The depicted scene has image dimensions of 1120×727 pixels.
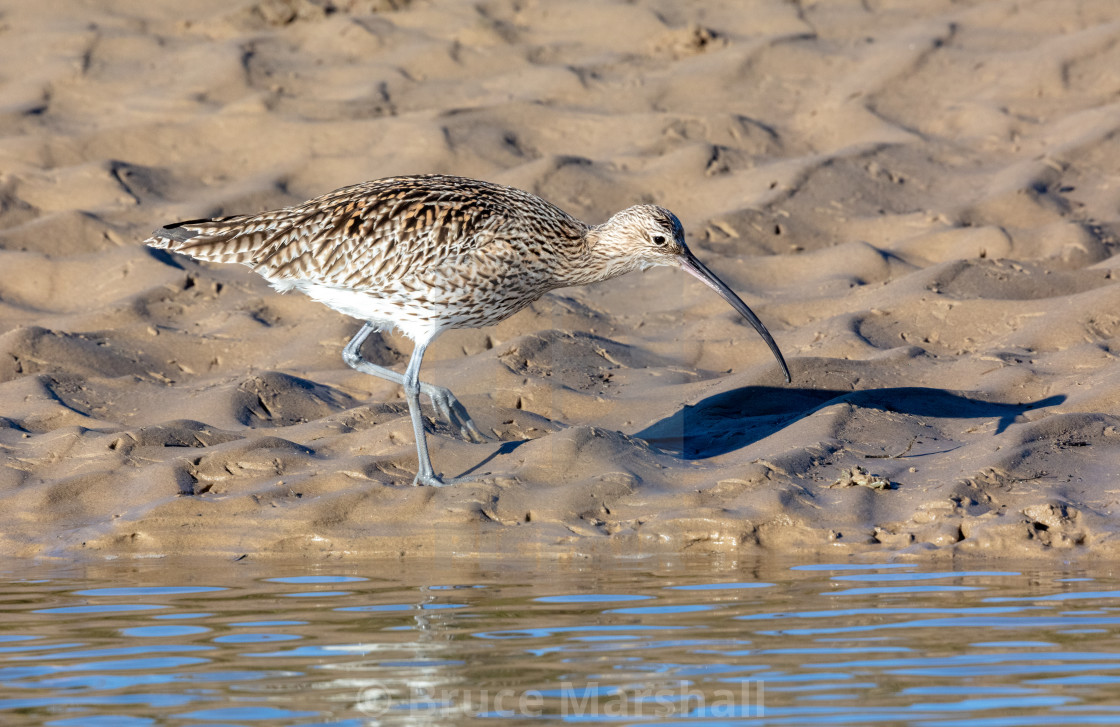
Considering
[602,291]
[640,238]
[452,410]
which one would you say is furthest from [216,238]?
[602,291]

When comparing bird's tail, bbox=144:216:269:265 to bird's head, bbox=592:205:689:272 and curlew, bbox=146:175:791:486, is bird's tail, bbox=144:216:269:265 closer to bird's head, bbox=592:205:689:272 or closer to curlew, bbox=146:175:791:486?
curlew, bbox=146:175:791:486

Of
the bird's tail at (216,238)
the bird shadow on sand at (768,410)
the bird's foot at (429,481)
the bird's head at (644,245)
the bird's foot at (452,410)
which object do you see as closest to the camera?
the bird's foot at (429,481)

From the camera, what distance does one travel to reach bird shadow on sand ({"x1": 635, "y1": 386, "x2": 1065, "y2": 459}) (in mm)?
7992

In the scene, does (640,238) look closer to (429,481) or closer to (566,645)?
(429,481)

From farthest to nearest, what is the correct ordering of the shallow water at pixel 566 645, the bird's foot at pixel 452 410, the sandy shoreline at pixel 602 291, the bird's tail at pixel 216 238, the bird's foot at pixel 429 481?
1. the bird's tail at pixel 216 238
2. the bird's foot at pixel 452 410
3. the bird's foot at pixel 429 481
4. the sandy shoreline at pixel 602 291
5. the shallow water at pixel 566 645

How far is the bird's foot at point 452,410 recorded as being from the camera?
25.6ft

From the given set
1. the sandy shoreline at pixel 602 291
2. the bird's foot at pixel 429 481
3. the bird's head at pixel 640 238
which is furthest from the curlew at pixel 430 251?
the sandy shoreline at pixel 602 291

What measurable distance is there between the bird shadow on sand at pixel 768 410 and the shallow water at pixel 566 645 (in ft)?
5.93

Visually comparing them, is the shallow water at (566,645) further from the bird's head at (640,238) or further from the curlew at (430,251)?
the bird's head at (640,238)

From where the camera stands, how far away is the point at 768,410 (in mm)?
8367

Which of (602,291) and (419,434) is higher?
(602,291)

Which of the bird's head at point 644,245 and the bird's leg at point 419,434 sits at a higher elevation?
the bird's head at point 644,245

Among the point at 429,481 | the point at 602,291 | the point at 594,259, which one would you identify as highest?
the point at 594,259

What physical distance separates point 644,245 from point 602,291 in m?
2.34
